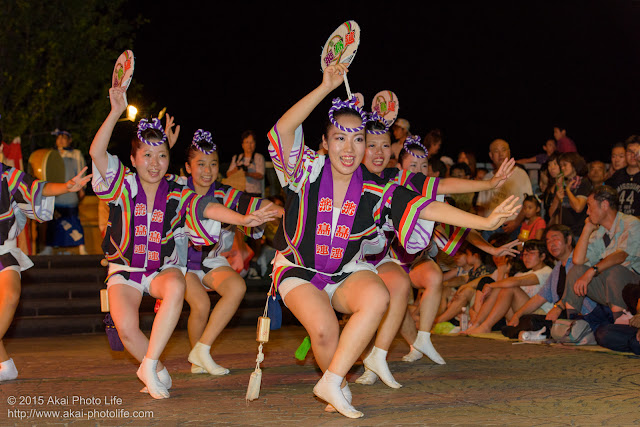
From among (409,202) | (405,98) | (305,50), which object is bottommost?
(409,202)

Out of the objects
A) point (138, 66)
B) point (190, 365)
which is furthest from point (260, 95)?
point (190, 365)

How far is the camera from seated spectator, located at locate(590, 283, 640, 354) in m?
6.84

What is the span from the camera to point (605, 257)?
744 cm

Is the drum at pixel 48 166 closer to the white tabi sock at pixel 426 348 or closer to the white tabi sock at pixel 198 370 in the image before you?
the white tabi sock at pixel 198 370

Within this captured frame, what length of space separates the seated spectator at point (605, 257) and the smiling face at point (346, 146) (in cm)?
365

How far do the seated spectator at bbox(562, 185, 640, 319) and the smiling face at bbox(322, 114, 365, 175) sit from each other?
3.65 metres

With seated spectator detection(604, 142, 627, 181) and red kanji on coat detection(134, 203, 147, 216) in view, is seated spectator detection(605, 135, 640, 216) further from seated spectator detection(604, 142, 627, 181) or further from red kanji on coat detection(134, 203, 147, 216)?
red kanji on coat detection(134, 203, 147, 216)

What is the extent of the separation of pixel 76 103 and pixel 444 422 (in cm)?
1645

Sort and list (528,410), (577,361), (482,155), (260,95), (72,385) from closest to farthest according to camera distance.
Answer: (528,410) < (72,385) < (577,361) < (482,155) < (260,95)

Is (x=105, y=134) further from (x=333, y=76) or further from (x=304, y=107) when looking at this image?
(x=333, y=76)

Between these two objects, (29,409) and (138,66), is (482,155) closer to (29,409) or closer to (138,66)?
(138,66)

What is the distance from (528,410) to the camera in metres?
4.55

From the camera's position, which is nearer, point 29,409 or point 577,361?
point 29,409

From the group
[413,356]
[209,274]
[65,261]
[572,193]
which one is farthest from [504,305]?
[65,261]
